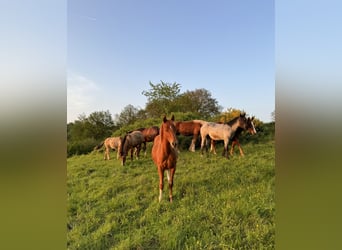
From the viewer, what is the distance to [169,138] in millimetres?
1672

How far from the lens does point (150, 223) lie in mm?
1641

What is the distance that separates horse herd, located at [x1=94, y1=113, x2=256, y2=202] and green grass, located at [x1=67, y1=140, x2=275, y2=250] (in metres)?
0.06

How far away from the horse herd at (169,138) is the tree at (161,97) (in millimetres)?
90

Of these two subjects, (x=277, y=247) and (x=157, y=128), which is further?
(x=157, y=128)

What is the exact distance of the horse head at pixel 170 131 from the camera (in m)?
1.66

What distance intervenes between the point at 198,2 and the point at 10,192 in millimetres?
1411

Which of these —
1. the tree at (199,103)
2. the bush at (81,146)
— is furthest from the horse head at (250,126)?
the bush at (81,146)

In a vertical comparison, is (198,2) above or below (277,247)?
above

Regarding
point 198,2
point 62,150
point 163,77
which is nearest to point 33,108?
point 62,150

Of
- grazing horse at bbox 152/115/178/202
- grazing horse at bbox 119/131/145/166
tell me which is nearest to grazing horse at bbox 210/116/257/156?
grazing horse at bbox 152/115/178/202

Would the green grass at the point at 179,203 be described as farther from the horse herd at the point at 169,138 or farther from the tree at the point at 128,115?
the tree at the point at 128,115

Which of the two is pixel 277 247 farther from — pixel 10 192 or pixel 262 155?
pixel 10 192

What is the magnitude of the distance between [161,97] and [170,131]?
23 cm

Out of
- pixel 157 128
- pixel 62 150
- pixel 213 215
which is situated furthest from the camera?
pixel 157 128
